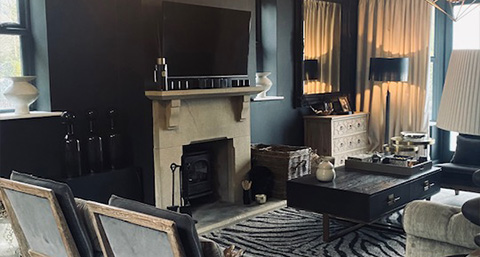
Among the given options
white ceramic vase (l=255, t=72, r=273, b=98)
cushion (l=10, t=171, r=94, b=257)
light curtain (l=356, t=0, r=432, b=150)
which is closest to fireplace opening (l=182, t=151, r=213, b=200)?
white ceramic vase (l=255, t=72, r=273, b=98)

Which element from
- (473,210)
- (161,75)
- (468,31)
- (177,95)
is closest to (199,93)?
(177,95)

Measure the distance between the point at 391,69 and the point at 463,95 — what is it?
16.7 ft

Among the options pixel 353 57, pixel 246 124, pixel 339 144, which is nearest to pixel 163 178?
pixel 246 124

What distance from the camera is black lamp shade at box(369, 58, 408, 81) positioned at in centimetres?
661

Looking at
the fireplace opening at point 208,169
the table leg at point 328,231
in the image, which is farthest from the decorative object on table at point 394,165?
the fireplace opening at point 208,169

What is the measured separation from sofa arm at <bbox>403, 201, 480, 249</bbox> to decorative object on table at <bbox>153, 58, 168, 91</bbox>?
2.57 m

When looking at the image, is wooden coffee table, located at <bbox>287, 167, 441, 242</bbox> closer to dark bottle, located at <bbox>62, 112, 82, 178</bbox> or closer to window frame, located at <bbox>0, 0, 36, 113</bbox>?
dark bottle, located at <bbox>62, 112, 82, 178</bbox>

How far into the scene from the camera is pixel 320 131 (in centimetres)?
666

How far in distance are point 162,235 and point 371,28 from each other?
608 cm

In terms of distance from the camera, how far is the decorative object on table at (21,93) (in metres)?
→ 4.17

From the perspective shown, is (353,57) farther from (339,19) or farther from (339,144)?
(339,144)

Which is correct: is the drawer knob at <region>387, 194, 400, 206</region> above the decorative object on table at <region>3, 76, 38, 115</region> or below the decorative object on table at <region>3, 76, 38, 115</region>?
below

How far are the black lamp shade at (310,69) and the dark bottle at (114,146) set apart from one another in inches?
113

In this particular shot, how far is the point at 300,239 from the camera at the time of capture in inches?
168
